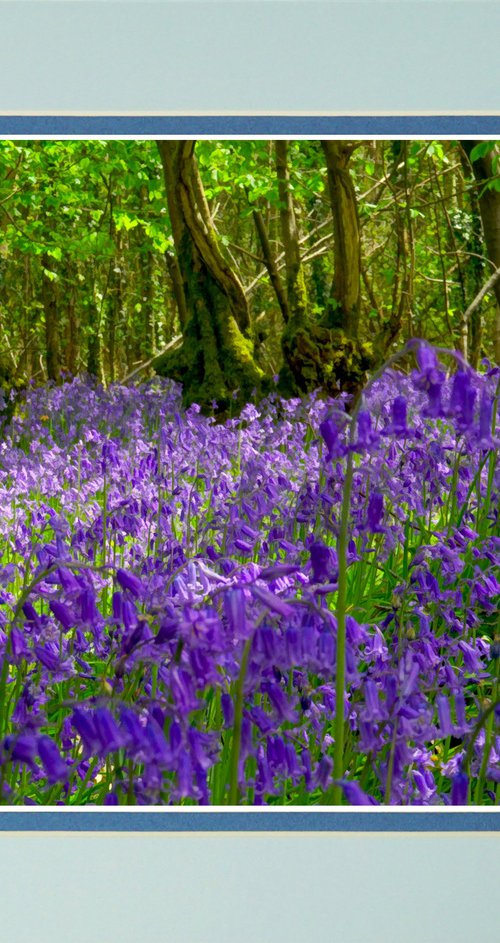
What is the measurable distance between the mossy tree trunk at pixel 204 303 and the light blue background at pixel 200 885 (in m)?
1.21

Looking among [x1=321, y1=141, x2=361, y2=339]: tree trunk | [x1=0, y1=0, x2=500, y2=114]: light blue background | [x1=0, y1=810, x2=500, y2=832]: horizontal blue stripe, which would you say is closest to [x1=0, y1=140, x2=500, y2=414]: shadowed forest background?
[x1=321, y1=141, x2=361, y2=339]: tree trunk

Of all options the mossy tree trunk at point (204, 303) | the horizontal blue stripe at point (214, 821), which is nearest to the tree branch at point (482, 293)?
the mossy tree trunk at point (204, 303)

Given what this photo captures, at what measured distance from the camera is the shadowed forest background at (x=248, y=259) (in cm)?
267

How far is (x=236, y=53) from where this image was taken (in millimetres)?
2449

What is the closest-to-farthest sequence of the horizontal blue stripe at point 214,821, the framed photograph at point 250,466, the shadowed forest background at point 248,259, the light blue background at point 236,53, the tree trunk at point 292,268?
1. the framed photograph at point 250,466
2. the horizontal blue stripe at point 214,821
3. the light blue background at point 236,53
4. the shadowed forest background at point 248,259
5. the tree trunk at point 292,268

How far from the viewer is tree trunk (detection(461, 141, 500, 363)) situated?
2.72 meters

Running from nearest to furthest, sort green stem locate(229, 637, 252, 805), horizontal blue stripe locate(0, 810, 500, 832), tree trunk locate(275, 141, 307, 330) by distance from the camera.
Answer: green stem locate(229, 637, 252, 805) → horizontal blue stripe locate(0, 810, 500, 832) → tree trunk locate(275, 141, 307, 330)

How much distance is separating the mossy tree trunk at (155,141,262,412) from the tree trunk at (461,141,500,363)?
652mm

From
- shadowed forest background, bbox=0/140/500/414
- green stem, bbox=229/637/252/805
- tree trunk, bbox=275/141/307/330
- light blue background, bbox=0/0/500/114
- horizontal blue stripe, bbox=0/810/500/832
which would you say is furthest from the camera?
tree trunk, bbox=275/141/307/330

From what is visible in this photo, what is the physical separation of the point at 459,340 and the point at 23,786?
155 cm

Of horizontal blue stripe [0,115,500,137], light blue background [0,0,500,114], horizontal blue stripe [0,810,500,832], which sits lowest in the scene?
horizontal blue stripe [0,810,500,832]

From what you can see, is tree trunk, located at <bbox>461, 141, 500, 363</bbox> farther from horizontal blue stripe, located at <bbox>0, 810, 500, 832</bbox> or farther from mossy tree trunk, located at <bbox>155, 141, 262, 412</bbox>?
horizontal blue stripe, located at <bbox>0, 810, 500, 832</bbox>

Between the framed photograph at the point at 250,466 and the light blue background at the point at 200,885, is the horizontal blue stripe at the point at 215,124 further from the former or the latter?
the light blue background at the point at 200,885

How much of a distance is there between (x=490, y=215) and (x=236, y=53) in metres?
0.80
